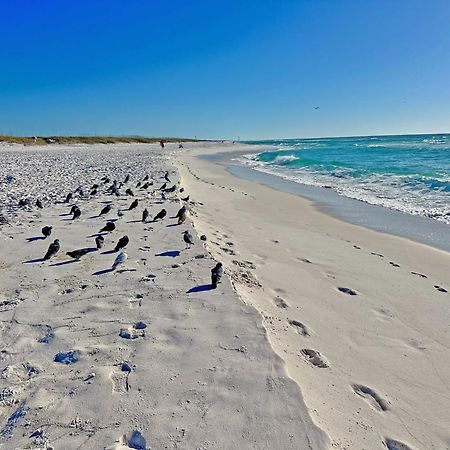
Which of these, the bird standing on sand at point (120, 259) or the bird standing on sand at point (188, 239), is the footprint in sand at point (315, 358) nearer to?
the bird standing on sand at point (120, 259)

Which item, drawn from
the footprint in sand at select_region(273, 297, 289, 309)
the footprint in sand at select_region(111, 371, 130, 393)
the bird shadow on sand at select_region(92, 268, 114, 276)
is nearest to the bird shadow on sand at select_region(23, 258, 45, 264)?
the bird shadow on sand at select_region(92, 268, 114, 276)

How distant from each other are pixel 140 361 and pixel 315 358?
1.55 metres

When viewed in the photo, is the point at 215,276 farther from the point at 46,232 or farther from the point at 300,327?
the point at 46,232

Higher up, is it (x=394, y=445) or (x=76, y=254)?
(x=76, y=254)

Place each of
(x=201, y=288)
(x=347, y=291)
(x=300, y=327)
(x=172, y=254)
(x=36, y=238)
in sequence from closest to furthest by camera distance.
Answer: (x=300, y=327) → (x=201, y=288) → (x=347, y=291) → (x=172, y=254) → (x=36, y=238)

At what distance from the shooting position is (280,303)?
448cm

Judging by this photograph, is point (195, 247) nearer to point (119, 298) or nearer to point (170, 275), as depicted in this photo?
point (170, 275)

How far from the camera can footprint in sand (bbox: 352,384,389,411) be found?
2.81 metres

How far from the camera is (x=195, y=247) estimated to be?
19.2 ft

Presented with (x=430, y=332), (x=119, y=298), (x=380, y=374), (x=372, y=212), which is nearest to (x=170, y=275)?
(x=119, y=298)

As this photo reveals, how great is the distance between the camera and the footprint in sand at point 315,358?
10.7 ft

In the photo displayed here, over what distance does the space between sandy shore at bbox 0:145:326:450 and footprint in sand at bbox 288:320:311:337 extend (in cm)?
13

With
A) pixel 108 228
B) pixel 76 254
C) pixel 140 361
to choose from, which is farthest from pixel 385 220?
pixel 140 361

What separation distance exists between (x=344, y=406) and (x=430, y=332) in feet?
6.76
